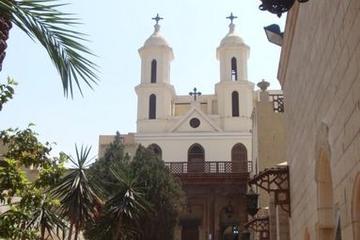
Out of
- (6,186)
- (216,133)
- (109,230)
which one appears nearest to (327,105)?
(6,186)

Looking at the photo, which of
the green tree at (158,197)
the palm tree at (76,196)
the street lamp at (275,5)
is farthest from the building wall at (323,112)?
the green tree at (158,197)

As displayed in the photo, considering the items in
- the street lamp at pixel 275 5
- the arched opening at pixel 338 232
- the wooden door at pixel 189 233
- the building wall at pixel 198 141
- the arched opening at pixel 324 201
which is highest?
the building wall at pixel 198 141

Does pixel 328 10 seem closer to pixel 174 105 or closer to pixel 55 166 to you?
pixel 55 166

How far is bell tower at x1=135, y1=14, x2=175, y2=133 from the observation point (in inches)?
1569

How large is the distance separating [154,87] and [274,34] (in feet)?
93.0

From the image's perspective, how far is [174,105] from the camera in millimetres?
43062

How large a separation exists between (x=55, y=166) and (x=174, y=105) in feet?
110

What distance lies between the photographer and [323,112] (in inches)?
275

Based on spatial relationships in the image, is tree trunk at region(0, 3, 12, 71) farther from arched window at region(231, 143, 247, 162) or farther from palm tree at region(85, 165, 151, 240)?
arched window at region(231, 143, 247, 162)

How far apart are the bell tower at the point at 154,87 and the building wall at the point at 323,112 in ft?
93.5

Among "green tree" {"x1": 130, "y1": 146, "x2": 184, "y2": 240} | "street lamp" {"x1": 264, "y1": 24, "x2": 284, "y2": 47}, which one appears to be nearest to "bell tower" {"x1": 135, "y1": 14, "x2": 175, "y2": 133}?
"green tree" {"x1": 130, "y1": 146, "x2": 184, "y2": 240}

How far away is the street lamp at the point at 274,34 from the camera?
12.2 meters

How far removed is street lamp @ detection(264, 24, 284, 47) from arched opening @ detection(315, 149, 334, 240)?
17.2ft

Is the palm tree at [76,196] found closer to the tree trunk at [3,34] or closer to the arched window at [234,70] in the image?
the tree trunk at [3,34]
